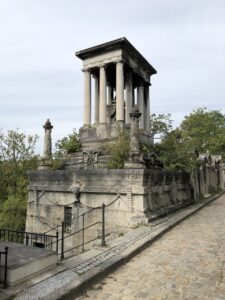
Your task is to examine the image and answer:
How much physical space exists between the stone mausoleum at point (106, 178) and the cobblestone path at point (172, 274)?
8.39ft

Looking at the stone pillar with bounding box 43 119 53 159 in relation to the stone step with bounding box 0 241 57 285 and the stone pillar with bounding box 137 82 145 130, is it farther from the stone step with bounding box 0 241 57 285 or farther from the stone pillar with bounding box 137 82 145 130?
the stone step with bounding box 0 241 57 285

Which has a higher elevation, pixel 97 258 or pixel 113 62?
pixel 113 62

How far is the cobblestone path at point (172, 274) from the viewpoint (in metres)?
4.58

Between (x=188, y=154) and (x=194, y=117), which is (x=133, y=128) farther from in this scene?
(x=194, y=117)

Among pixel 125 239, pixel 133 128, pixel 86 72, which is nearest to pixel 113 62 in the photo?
pixel 86 72

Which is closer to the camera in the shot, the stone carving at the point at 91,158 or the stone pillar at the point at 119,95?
the stone carving at the point at 91,158

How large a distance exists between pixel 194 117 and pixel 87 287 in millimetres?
39508

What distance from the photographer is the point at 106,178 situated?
11.2 m

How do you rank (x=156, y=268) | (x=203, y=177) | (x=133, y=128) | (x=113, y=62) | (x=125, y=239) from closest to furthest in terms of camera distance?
(x=156, y=268) → (x=125, y=239) → (x=133, y=128) → (x=113, y=62) → (x=203, y=177)

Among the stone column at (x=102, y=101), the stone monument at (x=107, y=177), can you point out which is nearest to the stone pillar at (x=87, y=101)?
the stone monument at (x=107, y=177)

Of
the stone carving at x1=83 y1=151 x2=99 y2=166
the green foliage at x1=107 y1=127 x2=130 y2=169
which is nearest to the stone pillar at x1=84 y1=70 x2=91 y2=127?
the stone carving at x1=83 y1=151 x2=99 y2=166

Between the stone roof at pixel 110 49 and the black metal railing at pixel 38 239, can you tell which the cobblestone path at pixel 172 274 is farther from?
the stone roof at pixel 110 49

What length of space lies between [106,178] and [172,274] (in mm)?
6035

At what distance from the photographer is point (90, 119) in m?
16.7
